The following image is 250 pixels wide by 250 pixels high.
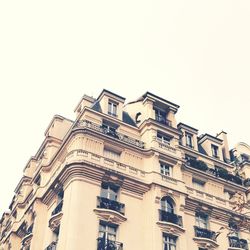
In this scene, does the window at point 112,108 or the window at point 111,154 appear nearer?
the window at point 111,154

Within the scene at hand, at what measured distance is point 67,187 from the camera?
30.1 meters

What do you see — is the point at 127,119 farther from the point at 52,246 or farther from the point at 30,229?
the point at 52,246

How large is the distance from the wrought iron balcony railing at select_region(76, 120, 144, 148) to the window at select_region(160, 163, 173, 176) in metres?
2.25

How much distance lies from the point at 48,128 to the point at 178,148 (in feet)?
38.1

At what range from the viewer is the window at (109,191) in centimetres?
3041

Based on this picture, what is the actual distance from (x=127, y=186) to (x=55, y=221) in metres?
5.56

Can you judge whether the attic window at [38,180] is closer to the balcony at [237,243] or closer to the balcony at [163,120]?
the balcony at [163,120]

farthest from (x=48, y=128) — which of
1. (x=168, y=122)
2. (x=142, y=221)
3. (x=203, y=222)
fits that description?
(x=203, y=222)

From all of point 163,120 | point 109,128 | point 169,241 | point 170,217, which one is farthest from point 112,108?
point 169,241

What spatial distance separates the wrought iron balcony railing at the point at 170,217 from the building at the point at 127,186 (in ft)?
0.23

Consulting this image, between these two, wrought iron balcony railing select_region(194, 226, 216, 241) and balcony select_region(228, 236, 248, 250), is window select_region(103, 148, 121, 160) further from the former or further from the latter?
balcony select_region(228, 236, 248, 250)

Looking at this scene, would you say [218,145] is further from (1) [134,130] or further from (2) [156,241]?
(2) [156,241]

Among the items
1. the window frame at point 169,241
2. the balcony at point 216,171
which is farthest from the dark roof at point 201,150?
the window frame at point 169,241

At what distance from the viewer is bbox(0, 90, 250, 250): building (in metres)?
28.8
